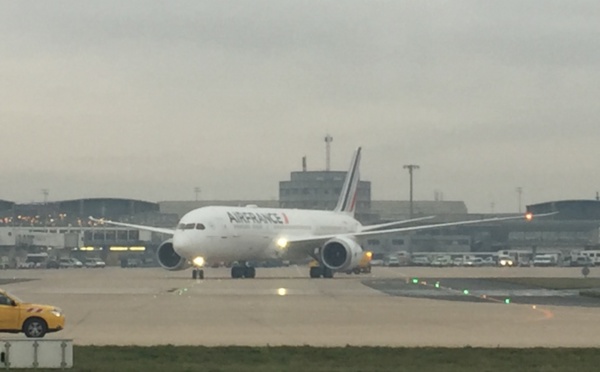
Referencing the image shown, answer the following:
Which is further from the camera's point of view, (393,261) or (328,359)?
(393,261)

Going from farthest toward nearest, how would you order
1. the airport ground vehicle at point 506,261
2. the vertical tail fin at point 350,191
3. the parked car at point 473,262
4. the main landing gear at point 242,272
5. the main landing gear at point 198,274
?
the parked car at point 473,262, the airport ground vehicle at point 506,261, the vertical tail fin at point 350,191, the main landing gear at point 242,272, the main landing gear at point 198,274

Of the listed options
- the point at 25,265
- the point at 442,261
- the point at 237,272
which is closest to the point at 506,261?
the point at 442,261

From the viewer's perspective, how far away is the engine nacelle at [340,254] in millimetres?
81750

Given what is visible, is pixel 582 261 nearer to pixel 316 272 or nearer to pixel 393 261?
pixel 393 261

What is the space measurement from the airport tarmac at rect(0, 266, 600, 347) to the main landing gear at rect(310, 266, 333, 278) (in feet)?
85.6

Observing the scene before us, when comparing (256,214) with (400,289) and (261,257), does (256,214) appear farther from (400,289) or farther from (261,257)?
(400,289)

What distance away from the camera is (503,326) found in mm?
36250

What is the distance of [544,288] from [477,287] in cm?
376

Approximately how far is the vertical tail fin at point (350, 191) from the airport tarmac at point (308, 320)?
47.7m

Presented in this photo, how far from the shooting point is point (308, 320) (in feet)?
127

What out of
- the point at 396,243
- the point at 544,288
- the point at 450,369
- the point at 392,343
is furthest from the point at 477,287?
the point at 396,243

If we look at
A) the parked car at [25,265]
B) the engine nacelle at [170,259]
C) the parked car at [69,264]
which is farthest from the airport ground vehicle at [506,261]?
the engine nacelle at [170,259]

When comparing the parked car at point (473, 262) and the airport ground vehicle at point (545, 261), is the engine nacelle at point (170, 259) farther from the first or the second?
the airport ground vehicle at point (545, 261)

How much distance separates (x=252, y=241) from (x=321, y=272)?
6.73 meters
